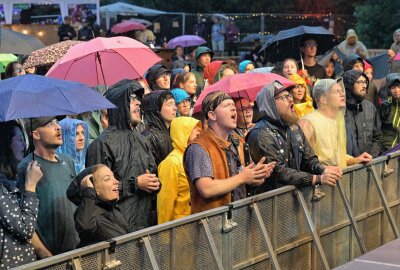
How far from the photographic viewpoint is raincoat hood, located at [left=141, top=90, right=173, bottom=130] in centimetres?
960

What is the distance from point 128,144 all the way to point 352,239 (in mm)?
2445

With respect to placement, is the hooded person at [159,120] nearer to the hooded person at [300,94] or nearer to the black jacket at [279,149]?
the black jacket at [279,149]

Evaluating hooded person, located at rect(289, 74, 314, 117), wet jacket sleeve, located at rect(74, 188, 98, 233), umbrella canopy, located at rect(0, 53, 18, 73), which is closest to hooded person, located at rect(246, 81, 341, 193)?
wet jacket sleeve, located at rect(74, 188, 98, 233)

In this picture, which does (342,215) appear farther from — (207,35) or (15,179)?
(207,35)

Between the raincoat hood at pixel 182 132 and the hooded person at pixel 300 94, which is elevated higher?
the raincoat hood at pixel 182 132

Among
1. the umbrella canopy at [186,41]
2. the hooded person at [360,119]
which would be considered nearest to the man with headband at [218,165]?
the hooded person at [360,119]

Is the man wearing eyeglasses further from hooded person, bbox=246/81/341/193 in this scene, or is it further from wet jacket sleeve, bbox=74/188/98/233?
wet jacket sleeve, bbox=74/188/98/233

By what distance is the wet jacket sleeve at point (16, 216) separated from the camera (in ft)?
21.3

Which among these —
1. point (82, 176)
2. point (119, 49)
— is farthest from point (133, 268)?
point (119, 49)

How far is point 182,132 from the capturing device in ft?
28.6

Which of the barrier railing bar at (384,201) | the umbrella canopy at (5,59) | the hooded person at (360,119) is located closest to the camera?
the barrier railing bar at (384,201)

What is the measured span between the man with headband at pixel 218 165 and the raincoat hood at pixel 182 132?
57 cm

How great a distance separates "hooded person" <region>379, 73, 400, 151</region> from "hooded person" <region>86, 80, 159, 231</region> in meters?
4.78

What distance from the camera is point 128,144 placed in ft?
27.1
